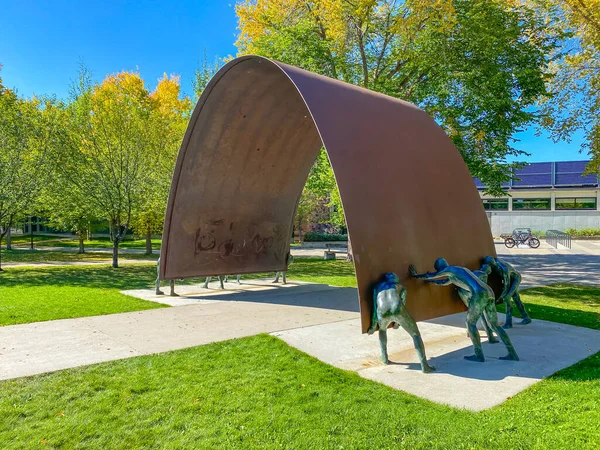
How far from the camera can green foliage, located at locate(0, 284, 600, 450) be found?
12.6ft

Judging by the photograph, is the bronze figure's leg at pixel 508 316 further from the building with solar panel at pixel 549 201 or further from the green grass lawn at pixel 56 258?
the building with solar panel at pixel 549 201

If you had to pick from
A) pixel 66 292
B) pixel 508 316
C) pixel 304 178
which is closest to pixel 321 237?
pixel 304 178

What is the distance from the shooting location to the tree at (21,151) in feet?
52.9

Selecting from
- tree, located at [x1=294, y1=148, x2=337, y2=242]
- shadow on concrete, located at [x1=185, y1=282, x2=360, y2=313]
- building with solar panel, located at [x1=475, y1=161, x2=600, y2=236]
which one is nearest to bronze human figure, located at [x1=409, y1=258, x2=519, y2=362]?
shadow on concrete, located at [x1=185, y1=282, x2=360, y2=313]

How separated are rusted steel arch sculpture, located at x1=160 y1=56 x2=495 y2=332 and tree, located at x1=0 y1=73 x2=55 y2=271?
9.18 meters

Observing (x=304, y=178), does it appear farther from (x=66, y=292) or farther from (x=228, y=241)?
(x=66, y=292)

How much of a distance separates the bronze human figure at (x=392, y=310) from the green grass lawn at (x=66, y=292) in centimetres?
606

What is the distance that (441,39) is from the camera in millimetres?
15930

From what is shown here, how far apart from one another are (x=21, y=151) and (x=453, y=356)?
16.7m

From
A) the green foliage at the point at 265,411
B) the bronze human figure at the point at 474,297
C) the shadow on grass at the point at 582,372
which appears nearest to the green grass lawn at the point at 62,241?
the green foliage at the point at 265,411

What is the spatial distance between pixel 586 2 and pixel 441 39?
4.48 metres

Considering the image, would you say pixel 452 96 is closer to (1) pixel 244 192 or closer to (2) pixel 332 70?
(2) pixel 332 70

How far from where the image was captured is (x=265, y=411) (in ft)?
14.5

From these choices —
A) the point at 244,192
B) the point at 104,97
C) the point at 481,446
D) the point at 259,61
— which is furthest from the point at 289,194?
the point at 104,97
